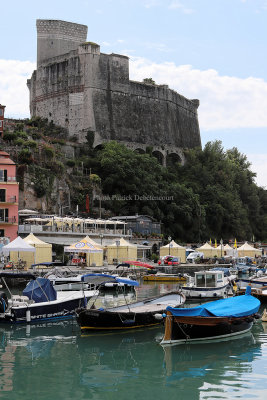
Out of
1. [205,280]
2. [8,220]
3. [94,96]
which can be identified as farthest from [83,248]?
[94,96]

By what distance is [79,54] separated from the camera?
69.1m

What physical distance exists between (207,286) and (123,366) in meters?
13.1

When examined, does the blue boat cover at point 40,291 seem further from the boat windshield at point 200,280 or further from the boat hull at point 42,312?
the boat windshield at point 200,280

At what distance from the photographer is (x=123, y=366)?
53.0 ft

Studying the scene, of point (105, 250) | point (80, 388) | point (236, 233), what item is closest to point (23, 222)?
point (105, 250)

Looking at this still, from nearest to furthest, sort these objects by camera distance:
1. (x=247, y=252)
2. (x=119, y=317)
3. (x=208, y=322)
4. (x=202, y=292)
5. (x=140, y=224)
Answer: (x=208, y=322) < (x=119, y=317) < (x=202, y=292) < (x=140, y=224) < (x=247, y=252)

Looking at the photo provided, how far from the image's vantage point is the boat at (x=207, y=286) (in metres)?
28.1

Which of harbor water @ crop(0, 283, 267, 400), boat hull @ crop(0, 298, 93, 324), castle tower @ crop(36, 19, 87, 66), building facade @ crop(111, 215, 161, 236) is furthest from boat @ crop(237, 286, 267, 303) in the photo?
castle tower @ crop(36, 19, 87, 66)

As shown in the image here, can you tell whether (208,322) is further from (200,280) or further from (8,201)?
(8,201)

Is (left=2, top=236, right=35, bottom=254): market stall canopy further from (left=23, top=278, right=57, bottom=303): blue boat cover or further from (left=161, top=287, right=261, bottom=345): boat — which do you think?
→ (left=161, top=287, right=261, bottom=345): boat

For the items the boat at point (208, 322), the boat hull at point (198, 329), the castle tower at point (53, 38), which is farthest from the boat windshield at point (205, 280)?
the castle tower at point (53, 38)

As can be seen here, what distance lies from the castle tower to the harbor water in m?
56.9

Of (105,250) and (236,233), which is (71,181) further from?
(236,233)

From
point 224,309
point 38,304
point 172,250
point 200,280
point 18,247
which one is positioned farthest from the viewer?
point 172,250
